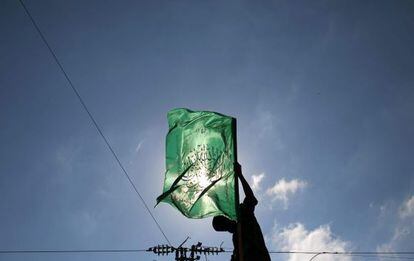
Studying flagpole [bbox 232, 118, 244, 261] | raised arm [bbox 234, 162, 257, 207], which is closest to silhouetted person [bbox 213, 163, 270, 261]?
raised arm [bbox 234, 162, 257, 207]

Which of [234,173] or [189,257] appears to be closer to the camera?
[234,173]

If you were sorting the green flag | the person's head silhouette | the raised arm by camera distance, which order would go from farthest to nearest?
the green flag < the person's head silhouette < the raised arm

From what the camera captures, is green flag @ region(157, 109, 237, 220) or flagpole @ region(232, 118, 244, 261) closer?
flagpole @ region(232, 118, 244, 261)

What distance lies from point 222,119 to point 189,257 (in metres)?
16.8

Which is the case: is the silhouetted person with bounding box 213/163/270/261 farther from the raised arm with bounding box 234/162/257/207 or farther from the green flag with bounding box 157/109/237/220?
the green flag with bounding box 157/109/237/220

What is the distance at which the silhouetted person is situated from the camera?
460 centimetres

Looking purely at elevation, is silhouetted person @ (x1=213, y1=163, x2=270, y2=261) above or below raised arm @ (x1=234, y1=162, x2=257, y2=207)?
below

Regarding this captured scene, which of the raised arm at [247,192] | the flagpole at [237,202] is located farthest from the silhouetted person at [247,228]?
the flagpole at [237,202]

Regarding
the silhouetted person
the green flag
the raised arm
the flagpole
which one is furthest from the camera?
the green flag

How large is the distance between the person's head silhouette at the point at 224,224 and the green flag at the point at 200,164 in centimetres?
11

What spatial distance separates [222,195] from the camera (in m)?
5.40

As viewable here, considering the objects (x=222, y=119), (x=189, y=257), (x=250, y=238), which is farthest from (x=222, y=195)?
(x=189, y=257)

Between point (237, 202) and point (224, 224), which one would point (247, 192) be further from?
point (224, 224)

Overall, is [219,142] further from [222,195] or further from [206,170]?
[222,195]
